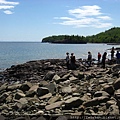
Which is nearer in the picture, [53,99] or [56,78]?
[53,99]

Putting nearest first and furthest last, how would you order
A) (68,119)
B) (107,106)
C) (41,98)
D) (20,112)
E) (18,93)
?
(68,119), (107,106), (20,112), (41,98), (18,93)

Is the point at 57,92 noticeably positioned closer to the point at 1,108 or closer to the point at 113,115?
the point at 1,108

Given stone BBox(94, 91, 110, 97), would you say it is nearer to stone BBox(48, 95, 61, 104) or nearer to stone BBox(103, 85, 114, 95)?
stone BBox(103, 85, 114, 95)

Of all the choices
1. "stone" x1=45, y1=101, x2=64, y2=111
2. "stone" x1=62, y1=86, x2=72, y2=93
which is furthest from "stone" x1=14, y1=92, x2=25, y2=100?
"stone" x1=45, y1=101, x2=64, y2=111

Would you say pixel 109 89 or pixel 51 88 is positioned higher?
pixel 109 89

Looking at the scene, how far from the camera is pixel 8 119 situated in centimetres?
1182

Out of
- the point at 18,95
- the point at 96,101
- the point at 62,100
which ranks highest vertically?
the point at 96,101

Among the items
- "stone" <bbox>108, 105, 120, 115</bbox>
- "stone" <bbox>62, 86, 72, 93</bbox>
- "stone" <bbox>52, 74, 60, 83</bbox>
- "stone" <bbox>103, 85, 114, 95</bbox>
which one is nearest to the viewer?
"stone" <bbox>108, 105, 120, 115</bbox>

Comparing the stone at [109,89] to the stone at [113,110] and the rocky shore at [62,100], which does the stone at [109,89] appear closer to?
the rocky shore at [62,100]

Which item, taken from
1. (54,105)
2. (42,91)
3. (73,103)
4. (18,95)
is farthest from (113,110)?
(18,95)

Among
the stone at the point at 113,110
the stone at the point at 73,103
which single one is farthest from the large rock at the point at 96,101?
the stone at the point at 113,110

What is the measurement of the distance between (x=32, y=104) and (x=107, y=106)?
13.3 ft

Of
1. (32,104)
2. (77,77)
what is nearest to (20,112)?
(32,104)

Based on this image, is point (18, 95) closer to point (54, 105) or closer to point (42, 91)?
point (42, 91)
